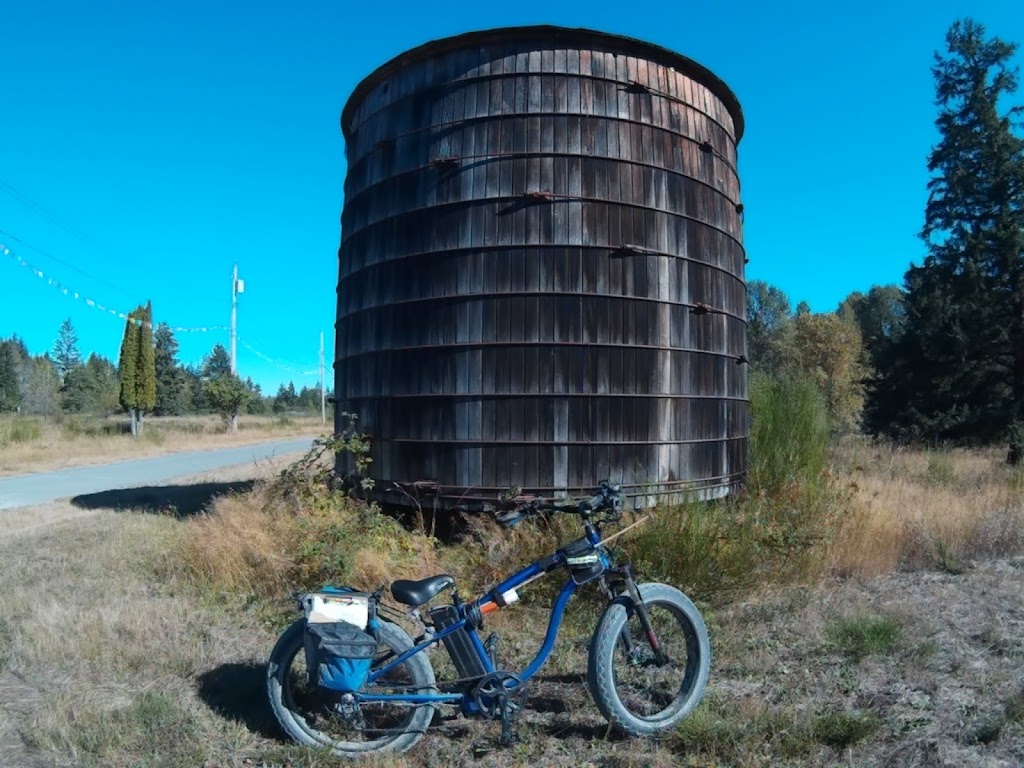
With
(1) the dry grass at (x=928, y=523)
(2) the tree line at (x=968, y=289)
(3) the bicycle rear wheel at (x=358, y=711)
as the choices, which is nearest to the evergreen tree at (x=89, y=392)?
(2) the tree line at (x=968, y=289)

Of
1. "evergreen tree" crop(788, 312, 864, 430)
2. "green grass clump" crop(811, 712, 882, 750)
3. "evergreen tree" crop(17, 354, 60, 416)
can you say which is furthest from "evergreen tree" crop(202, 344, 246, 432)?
"green grass clump" crop(811, 712, 882, 750)

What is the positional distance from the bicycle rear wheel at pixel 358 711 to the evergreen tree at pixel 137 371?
35.4 m

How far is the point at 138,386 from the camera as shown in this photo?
1412 inches

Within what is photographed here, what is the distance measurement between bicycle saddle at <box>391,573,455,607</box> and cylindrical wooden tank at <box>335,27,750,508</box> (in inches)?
154

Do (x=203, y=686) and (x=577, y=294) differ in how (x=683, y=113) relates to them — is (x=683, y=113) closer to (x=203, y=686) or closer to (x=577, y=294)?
→ (x=577, y=294)

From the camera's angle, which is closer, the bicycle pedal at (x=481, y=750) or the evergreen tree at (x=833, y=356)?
the bicycle pedal at (x=481, y=750)

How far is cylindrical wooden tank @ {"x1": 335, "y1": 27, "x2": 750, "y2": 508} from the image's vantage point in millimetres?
7367

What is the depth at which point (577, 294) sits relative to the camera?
7.38m

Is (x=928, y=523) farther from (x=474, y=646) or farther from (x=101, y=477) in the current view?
(x=101, y=477)

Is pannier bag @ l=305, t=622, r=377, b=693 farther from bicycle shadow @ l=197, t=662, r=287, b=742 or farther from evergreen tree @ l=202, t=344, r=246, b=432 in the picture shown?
evergreen tree @ l=202, t=344, r=246, b=432

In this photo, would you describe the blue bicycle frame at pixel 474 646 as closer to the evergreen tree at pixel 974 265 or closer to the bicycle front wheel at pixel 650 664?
the bicycle front wheel at pixel 650 664

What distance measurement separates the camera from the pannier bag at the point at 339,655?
330cm

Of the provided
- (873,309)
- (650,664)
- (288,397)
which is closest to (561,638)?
(650,664)

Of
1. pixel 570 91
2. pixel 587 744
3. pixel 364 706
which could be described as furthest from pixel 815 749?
pixel 570 91
